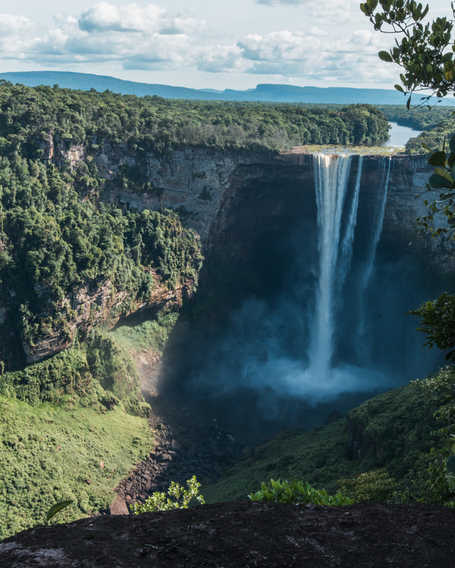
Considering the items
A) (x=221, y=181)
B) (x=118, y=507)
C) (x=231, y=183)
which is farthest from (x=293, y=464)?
(x=231, y=183)

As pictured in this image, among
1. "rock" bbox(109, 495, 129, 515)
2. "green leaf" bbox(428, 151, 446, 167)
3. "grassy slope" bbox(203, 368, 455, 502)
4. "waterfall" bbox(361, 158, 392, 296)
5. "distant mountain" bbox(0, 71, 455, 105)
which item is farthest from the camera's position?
"distant mountain" bbox(0, 71, 455, 105)

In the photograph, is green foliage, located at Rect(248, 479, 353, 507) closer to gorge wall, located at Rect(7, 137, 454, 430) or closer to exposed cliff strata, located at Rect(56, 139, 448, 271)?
gorge wall, located at Rect(7, 137, 454, 430)

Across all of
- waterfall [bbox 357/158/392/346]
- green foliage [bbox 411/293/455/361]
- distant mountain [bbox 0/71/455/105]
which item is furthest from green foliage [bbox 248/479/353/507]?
distant mountain [bbox 0/71/455/105]

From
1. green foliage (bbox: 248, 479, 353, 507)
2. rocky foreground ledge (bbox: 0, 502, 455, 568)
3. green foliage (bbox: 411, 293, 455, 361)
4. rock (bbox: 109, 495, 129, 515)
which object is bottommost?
rock (bbox: 109, 495, 129, 515)

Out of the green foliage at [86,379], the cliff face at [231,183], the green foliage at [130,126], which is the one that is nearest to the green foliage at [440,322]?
the green foliage at [86,379]

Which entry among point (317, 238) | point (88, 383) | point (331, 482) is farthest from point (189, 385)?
point (331, 482)

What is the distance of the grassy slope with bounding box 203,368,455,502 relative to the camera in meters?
16.9

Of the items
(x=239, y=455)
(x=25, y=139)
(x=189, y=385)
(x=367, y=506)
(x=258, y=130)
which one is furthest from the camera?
(x=258, y=130)

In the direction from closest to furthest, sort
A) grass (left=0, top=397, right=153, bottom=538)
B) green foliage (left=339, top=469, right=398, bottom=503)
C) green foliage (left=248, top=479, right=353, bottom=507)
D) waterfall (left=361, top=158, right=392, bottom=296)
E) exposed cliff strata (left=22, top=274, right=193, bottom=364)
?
green foliage (left=248, top=479, right=353, bottom=507), green foliage (left=339, top=469, right=398, bottom=503), grass (left=0, top=397, right=153, bottom=538), exposed cliff strata (left=22, top=274, right=193, bottom=364), waterfall (left=361, top=158, right=392, bottom=296)

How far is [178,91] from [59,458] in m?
123

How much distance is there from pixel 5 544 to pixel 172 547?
6.82ft

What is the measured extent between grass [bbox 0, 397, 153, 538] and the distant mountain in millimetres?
87407

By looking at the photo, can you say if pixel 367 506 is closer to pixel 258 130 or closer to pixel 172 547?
pixel 172 547

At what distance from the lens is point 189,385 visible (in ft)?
133
